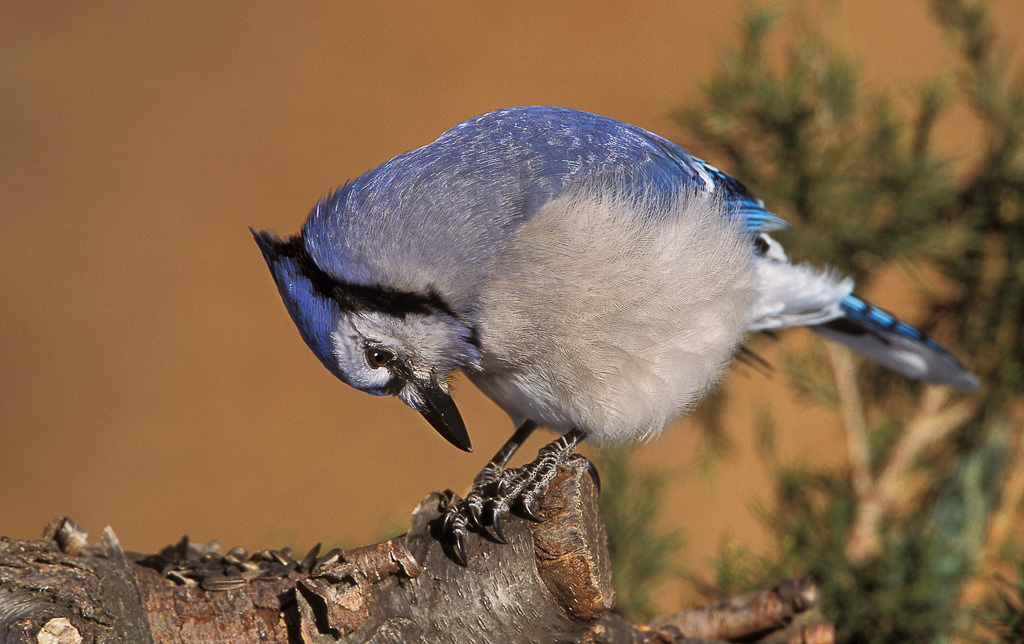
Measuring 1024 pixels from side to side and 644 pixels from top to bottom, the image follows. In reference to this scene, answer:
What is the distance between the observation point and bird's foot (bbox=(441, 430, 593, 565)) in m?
0.81

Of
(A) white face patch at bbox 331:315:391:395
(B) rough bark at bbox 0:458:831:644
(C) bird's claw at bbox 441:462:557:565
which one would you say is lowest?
(B) rough bark at bbox 0:458:831:644

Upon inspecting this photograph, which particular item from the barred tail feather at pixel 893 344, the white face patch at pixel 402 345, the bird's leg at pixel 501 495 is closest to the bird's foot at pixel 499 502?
the bird's leg at pixel 501 495

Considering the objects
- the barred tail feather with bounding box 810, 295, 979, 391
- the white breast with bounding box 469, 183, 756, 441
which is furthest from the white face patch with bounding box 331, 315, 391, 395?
the barred tail feather with bounding box 810, 295, 979, 391

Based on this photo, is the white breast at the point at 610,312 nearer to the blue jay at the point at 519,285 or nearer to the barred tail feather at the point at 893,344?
the blue jay at the point at 519,285

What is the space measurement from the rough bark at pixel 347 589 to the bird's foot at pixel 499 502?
0.01 meters

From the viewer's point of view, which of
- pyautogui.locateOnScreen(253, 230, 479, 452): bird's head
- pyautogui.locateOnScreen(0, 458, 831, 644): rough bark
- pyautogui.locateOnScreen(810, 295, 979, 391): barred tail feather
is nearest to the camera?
pyautogui.locateOnScreen(0, 458, 831, 644): rough bark

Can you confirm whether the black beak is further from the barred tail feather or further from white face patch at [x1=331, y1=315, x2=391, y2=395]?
the barred tail feather

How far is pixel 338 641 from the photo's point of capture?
72cm

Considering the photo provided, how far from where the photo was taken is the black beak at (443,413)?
0.98m

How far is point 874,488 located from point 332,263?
2.73 ft

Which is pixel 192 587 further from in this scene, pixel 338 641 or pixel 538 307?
pixel 538 307

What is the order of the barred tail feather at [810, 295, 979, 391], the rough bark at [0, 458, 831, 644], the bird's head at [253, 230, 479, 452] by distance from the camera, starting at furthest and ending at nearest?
the barred tail feather at [810, 295, 979, 391]
the bird's head at [253, 230, 479, 452]
the rough bark at [0, 458, 831, 644]

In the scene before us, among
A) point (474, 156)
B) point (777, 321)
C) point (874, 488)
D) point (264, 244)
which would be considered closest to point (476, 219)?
point (474, 156)

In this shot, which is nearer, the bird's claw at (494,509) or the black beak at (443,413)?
the bird's claw at (494,509)
